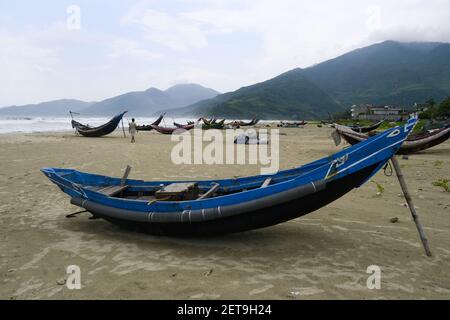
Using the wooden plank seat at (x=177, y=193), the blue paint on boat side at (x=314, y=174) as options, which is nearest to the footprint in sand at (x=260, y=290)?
the blue paint on boat side at (x=314, y=174)

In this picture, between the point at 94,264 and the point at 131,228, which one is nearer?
the point at 94,264

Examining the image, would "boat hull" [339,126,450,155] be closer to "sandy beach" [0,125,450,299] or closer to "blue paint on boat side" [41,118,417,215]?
"sandy beach" [0,125,450,299]

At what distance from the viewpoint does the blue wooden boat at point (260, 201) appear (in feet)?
14.5

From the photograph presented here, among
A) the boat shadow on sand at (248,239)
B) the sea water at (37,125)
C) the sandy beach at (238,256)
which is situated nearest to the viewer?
the sandy beach at (238,256)

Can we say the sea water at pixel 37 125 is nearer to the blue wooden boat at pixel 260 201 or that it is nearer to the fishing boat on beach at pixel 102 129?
the fishing boat on beach at pixel 102 129

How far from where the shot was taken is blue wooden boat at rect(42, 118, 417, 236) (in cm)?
443

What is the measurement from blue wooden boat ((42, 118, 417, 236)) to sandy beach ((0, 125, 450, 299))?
1.37 feet

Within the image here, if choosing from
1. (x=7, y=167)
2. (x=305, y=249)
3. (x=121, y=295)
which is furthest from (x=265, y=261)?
(x=7, y=167)

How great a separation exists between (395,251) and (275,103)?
591 feet

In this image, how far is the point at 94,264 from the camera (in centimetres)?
464

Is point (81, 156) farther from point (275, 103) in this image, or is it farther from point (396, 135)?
point (275, 103)

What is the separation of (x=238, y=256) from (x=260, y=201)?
0.92 meters

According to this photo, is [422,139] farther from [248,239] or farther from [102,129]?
[102,129]

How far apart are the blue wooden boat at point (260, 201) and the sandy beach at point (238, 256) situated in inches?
16.5
